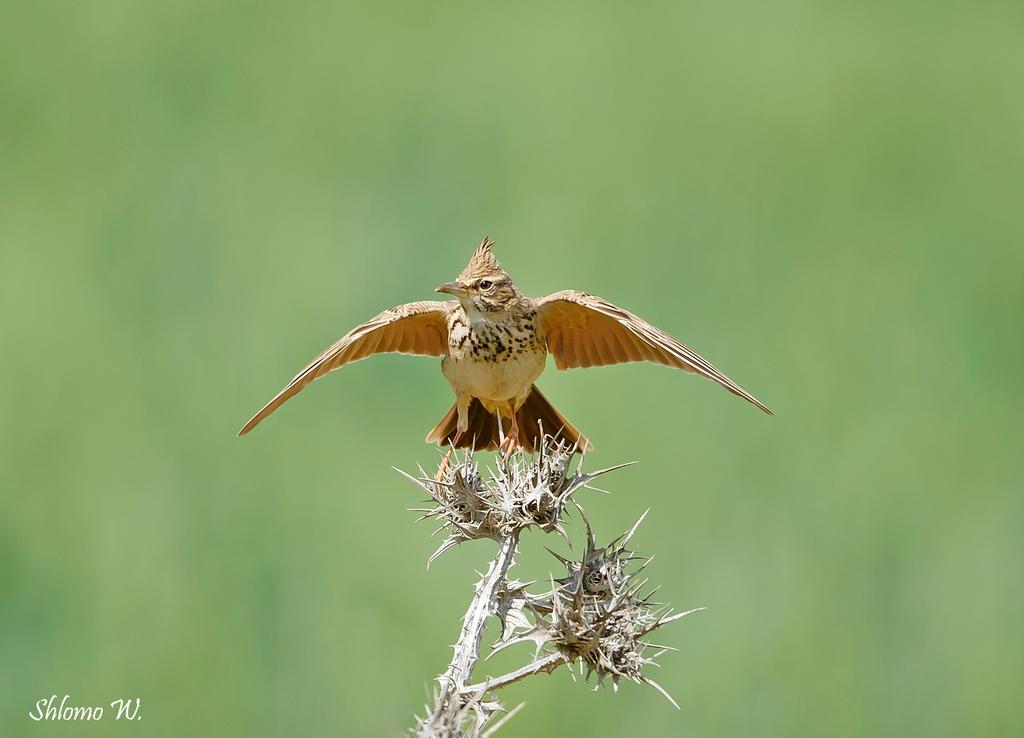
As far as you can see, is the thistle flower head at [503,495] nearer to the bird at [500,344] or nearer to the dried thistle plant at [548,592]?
the dried thistle plant at [548,592]

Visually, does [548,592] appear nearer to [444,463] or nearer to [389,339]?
[444,463]

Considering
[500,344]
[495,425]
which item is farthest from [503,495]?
[495,425]

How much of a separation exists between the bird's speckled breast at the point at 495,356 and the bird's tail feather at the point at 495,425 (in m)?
0.19

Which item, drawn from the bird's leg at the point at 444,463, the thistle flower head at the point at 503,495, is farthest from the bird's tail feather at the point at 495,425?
the thistle flower head at the point at 503,495

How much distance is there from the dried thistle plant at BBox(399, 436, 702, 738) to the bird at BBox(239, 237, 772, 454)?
63.0 inches

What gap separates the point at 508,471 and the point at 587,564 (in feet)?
1.38

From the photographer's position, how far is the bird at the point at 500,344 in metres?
5.73

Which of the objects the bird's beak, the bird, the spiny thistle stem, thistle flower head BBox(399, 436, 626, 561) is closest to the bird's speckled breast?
the bird

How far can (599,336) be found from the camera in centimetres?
632

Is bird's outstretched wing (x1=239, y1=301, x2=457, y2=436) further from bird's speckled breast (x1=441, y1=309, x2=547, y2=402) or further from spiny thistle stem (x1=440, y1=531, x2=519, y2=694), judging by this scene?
spiny thistle stem (x1=440, y1=531, x2=519, y2=694)

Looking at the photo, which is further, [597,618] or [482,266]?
[482,266]

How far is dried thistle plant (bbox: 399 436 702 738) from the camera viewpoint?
3498mm

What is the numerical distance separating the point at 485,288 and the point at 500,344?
0.31 meters

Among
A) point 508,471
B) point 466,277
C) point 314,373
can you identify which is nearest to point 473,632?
point 508,471
